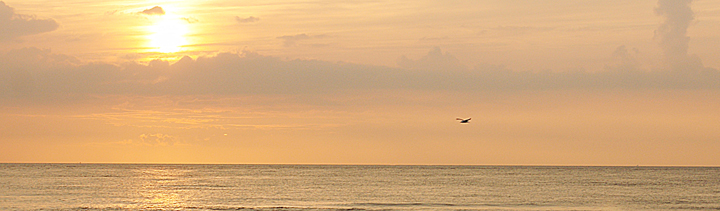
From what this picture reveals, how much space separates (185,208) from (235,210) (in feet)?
23.1

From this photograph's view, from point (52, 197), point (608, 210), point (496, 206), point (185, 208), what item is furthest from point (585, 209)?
point (52, 197)

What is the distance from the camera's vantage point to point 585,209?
9400 centimetres

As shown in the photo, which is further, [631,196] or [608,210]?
[631,196]

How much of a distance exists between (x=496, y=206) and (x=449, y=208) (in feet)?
25.0

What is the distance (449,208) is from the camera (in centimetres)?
9256

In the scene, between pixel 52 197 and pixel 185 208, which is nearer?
pixel 185 208

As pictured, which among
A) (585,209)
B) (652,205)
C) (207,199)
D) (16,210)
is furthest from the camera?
(207,199)

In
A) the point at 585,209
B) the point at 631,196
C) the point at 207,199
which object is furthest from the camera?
the point at 631,196

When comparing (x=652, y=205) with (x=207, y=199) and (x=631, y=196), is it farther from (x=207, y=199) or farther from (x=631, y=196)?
(x=207, y=199)

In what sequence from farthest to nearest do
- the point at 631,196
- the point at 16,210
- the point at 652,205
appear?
the point at 631,196 → the point at 652,205 → the point at 16,210

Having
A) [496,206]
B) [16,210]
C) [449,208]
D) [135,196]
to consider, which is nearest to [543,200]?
[496,206]

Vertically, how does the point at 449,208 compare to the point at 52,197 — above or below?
below

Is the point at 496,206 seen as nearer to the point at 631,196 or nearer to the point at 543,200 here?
the point at 543,200

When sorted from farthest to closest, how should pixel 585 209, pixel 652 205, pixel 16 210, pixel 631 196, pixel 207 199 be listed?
1. pixel 631 196
2. pixel 207 199
3. pixel 652 205
4. pixel 585 209
5. pixel 16 210
